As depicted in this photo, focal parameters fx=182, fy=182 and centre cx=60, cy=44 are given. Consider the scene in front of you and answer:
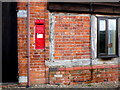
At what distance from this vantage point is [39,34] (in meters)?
5.66

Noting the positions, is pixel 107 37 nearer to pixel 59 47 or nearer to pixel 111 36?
pixel 111 36

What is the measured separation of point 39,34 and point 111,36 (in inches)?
98.0

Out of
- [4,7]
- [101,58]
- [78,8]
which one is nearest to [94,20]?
[78,8]

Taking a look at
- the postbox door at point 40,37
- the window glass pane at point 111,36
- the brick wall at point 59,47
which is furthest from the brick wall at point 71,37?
the window glass pane at point 111,36

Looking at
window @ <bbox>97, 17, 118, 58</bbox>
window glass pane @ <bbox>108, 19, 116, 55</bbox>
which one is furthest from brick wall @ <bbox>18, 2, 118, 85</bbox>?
window glass pane @ <bbox>108, 19, 116, 55</bbox>

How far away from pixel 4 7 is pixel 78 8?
235cm

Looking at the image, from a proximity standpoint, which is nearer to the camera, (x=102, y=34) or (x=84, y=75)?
(x=84, y=75)

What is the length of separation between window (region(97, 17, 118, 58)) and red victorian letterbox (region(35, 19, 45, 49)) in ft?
6.21

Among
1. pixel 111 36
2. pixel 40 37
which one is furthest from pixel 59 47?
pixel 111 36

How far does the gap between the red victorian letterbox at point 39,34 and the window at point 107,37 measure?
1893mm

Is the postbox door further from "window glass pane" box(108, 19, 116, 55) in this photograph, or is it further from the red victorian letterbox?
"window glass pane" box(108, 19, 116, 55)

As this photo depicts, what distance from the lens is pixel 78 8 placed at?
5.87 metres

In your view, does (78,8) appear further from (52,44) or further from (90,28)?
(52,44)

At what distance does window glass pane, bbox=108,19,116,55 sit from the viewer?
245 inches
